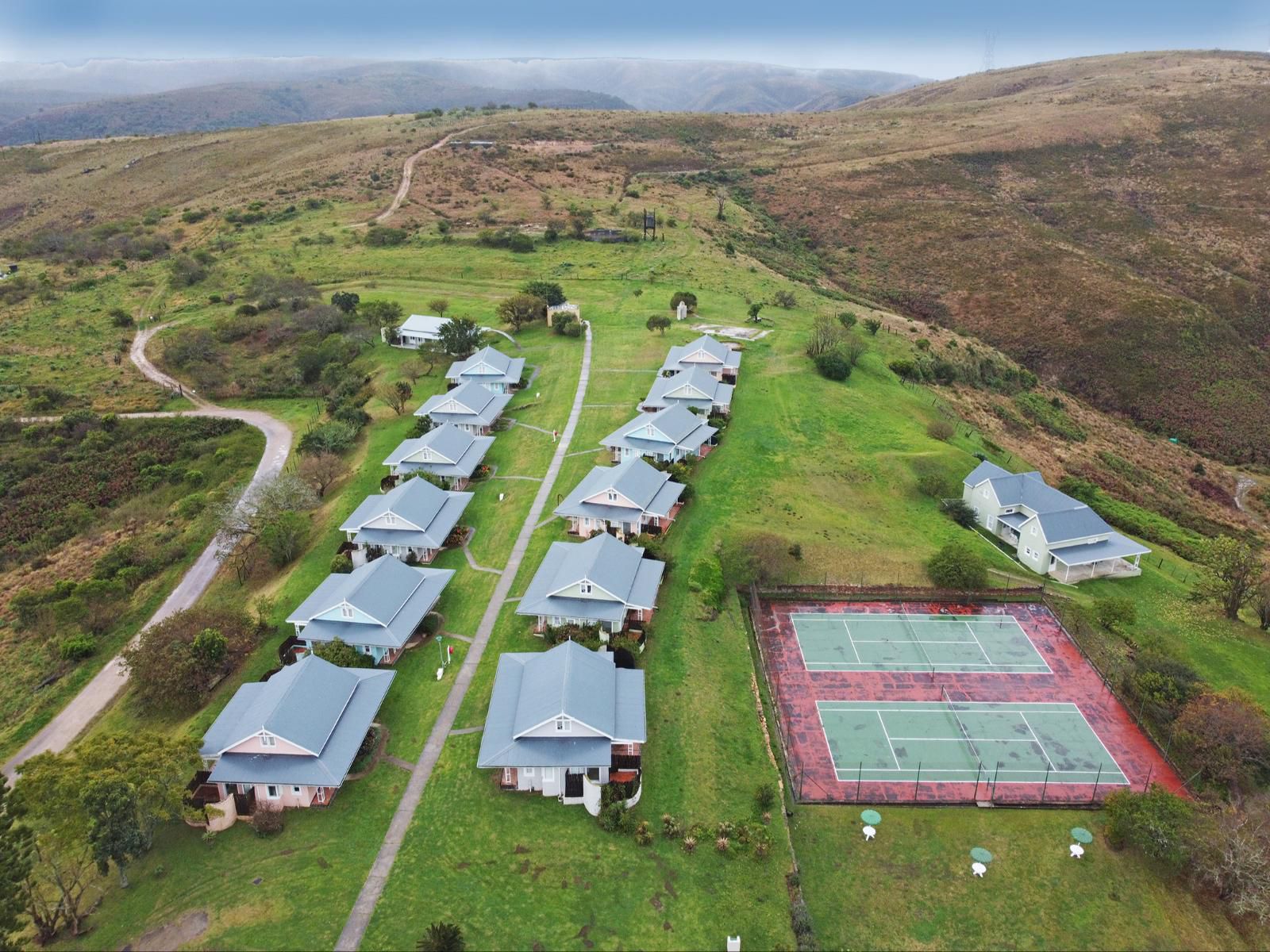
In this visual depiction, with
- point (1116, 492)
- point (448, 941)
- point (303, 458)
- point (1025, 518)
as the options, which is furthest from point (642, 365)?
point (448, 941)

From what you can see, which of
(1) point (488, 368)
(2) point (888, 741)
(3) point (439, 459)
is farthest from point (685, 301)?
(2) point (888, 741)

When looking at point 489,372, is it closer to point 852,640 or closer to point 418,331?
point 418,331

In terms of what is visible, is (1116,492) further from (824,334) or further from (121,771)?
(121,771)

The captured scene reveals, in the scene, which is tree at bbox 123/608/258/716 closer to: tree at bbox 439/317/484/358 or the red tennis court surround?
the red tennis court surround

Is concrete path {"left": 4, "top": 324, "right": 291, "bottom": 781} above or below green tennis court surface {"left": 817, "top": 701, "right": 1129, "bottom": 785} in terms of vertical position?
below

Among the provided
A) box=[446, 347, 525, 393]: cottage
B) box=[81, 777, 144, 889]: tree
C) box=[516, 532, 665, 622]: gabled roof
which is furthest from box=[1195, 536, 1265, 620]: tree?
box=[81, 777, 144, 889]: tree

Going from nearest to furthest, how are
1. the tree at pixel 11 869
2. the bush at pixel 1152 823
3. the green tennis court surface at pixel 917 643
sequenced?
the tree at pixel 11 869, the bush at pixel 1152 823, the green tennis court surface at pixel 917 643

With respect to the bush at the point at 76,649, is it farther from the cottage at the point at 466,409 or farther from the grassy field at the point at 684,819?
the cottage at the point at 466,409

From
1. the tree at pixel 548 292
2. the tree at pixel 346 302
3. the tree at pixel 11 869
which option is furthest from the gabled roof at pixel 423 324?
the tree at pixel 11 869
